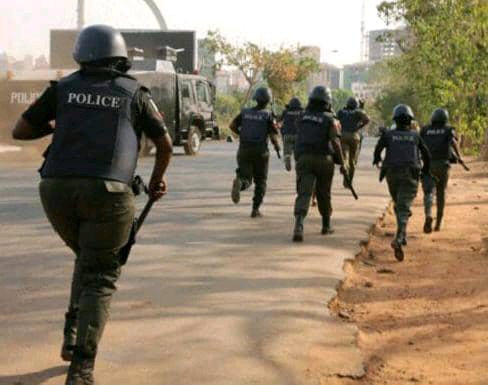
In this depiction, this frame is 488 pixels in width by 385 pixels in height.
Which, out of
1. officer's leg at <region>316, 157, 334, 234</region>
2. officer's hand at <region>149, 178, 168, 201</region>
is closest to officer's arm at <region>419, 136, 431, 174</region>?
officer's leg at <region>316, 157, 334, 234</region>

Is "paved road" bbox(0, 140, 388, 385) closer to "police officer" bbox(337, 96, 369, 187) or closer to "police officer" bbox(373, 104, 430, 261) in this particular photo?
"police officer" bbox(373, 104, 430, 261)

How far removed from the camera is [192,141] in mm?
28234

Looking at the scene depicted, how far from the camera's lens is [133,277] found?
303 inches

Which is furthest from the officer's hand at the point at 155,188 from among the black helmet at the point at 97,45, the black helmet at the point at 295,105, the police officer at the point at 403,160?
the black helmet at the point at 295,105

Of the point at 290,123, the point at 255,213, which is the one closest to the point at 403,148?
the point at 255,213

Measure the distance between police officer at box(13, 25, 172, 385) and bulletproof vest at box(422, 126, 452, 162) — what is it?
7230mm

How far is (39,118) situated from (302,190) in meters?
5.79

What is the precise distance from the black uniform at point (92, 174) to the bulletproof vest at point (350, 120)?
11213 mm

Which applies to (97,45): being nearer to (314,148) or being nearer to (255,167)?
(314,148)

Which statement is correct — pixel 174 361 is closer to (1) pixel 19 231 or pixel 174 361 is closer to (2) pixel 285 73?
(1) pixel 19 231

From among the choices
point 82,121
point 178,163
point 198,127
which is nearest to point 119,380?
point 82,121

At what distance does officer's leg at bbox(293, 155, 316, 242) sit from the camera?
10000mm

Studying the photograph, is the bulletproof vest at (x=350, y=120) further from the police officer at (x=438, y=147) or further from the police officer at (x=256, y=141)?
the police officer at (x=438, y=147)

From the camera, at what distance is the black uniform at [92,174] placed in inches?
172
